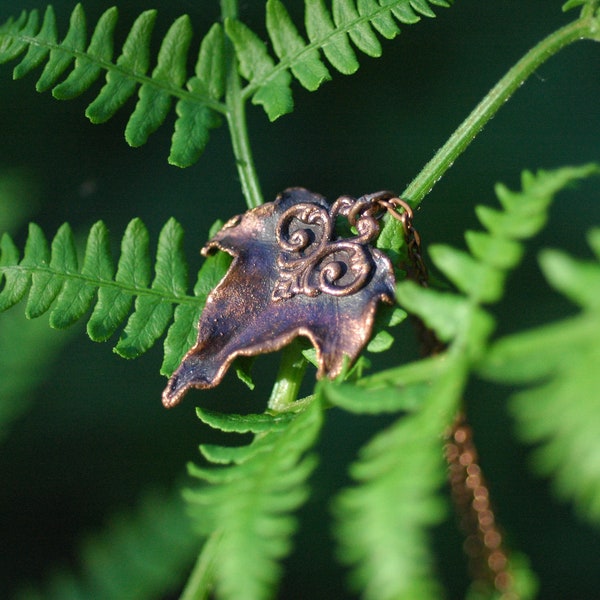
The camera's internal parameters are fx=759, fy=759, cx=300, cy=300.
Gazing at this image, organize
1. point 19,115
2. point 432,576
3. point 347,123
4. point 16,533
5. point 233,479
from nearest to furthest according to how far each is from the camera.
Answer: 1. point 432,576
2. point 233,479
3. point 16,533
4. point 19,115
5. point 347,123

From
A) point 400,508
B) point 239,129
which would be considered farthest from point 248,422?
point 239,129

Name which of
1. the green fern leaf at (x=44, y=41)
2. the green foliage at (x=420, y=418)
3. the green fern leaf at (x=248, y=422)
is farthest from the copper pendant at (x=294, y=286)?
the green fern leaf at (x=44, y=41)

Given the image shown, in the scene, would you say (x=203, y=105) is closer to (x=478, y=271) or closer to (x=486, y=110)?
(x=486, y=110)

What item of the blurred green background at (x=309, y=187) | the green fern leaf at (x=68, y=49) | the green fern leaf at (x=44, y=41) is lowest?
the blurred green background at (x=309, y=187)

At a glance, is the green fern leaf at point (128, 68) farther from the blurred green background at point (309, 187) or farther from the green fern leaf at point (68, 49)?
the blurred green background at point (309, 187)

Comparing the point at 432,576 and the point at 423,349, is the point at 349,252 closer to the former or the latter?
the point at 423,349

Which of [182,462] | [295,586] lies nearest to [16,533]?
[182,462]
